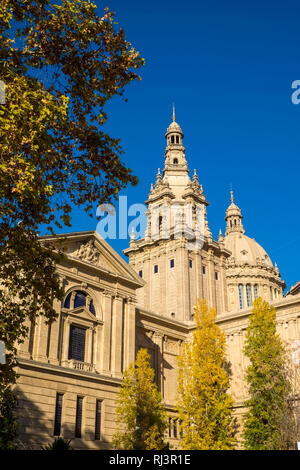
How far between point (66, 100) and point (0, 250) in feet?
16.5

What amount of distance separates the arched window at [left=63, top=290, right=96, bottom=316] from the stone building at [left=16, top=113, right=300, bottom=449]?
0.26ft

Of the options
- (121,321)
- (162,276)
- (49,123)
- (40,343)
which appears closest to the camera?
(49,123)

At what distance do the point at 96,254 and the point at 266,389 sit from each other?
56.9ft

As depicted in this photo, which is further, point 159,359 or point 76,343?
Result: point 159,359

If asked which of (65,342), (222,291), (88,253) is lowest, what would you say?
(65,342)

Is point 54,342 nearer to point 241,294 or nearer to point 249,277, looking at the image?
point 241,294

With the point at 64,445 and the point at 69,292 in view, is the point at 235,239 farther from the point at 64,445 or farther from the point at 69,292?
the point at 64,445

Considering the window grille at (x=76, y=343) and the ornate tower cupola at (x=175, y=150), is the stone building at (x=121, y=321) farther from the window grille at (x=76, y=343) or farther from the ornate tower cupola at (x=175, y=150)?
the ornate tower cupola at (x=175, y=150)

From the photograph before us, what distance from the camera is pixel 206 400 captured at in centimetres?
4081

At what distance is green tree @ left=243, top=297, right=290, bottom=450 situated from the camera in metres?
37.4

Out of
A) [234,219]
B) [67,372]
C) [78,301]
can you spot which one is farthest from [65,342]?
[234,219]

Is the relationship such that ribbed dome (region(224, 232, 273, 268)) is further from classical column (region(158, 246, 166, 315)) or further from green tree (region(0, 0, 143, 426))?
green tree (region(0, 0, 143, 426))

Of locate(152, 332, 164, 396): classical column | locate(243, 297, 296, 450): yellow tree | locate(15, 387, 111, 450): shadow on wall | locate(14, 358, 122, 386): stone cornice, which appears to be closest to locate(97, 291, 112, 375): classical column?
locate(14, 358, 122, 386): stone cornice
